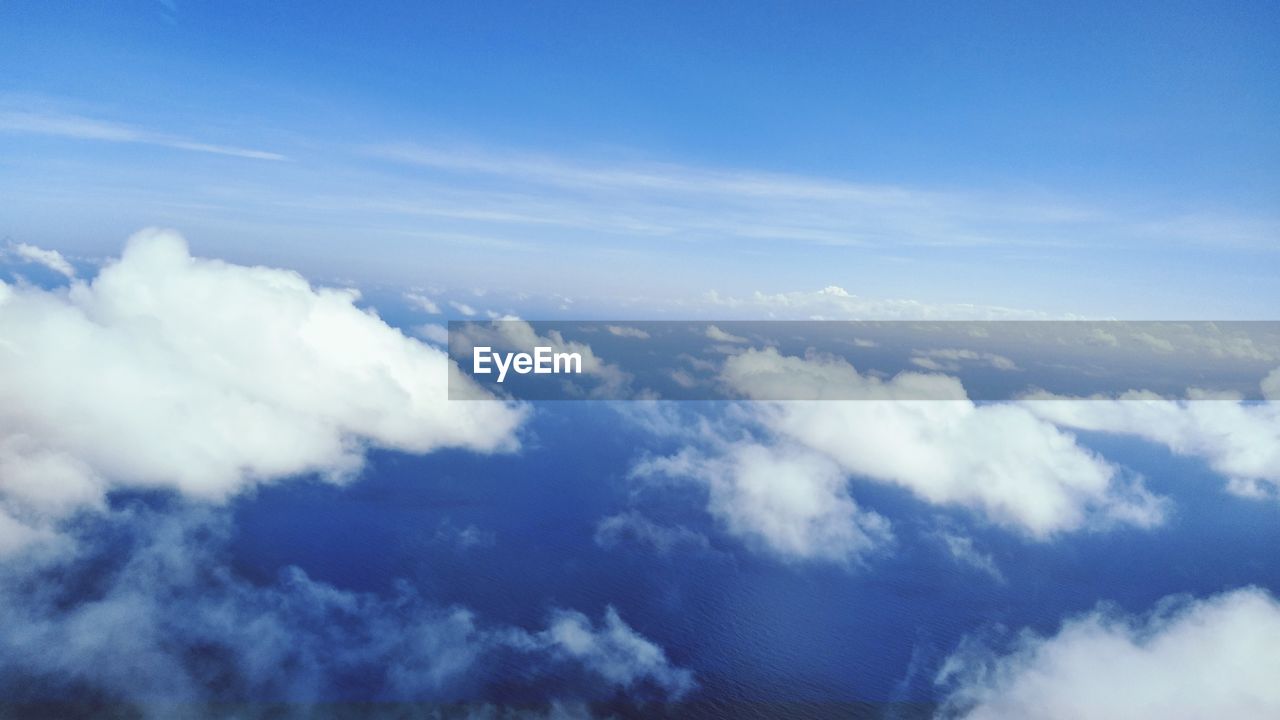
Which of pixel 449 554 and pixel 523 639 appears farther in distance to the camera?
pixel 449 554

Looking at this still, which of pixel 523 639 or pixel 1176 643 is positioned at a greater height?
pixel 1176 643

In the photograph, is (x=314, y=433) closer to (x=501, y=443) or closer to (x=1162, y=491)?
(x=501, y=443)

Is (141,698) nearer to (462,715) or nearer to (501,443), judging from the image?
(462,715)

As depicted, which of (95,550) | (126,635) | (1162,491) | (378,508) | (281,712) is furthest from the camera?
(1162,491)

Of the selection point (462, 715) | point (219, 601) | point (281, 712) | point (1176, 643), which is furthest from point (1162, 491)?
point (219, 601)

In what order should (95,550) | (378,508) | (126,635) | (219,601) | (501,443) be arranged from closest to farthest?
(126,635) < (219,601) < (95,550) < (378,508) < (501,443)

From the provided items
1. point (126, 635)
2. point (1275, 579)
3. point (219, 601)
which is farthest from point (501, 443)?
point (1275, 579)
